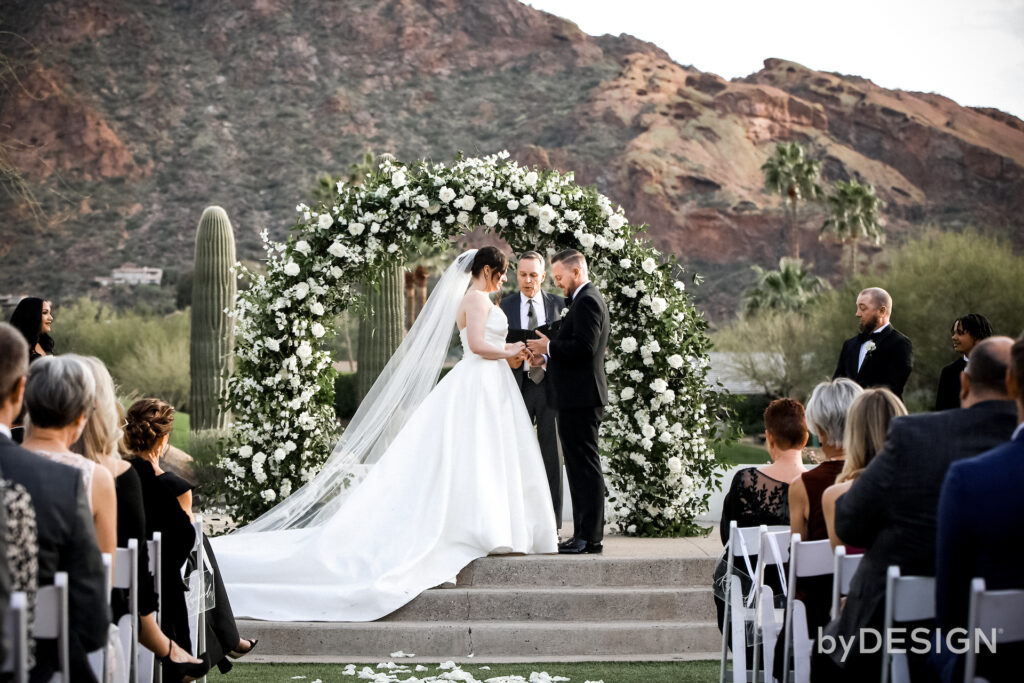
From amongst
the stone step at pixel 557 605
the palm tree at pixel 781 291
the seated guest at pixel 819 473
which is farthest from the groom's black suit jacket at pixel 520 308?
the palm tree at pixel 781 291

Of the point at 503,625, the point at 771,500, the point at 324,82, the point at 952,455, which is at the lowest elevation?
the point at 503,625

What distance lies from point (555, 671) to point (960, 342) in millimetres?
3501

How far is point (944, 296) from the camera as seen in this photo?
79.1 feet

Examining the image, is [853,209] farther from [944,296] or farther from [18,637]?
[18,637]

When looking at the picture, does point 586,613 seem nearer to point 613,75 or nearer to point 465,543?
point 465,543

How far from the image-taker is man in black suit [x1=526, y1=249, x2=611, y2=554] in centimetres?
707

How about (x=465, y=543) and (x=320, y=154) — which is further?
(x=320, y=154)

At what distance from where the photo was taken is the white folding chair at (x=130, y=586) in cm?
369

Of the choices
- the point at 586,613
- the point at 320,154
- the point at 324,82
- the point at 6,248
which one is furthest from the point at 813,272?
the point at 586,613

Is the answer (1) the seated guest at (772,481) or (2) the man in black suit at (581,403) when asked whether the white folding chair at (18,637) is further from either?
(2) the man in black suit at (581,403)

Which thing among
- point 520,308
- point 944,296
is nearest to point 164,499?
point 520,308

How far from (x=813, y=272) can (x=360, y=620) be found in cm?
6082

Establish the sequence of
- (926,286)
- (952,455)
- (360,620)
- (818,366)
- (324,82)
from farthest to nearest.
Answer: (324,82), (818,366), (926,286), (360,620), (952,455)

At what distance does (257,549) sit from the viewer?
680cm
